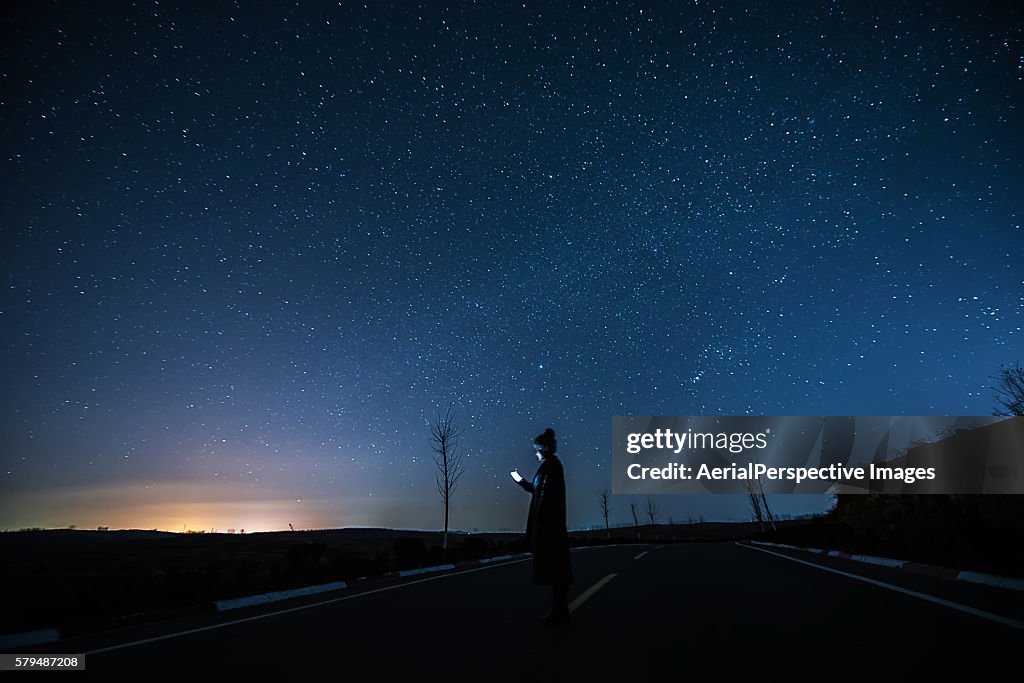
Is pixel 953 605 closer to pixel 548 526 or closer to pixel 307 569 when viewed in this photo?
pixel 548 526

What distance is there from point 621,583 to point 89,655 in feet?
24.0

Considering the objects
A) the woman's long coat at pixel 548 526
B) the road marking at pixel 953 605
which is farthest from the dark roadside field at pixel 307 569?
the woman's long coat at pixel 548 526

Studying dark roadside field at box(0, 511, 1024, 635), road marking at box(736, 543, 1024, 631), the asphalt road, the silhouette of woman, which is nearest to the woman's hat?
the silhouette of woman

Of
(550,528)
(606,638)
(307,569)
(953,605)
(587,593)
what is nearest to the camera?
(606,638)

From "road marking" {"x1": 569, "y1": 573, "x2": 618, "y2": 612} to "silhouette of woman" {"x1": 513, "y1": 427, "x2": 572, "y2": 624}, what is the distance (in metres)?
0.84

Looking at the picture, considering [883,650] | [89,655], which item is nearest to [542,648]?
[883,650]

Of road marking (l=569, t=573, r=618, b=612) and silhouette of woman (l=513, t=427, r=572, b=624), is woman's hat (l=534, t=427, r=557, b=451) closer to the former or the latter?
silhouette of woman (l=513, t=427, r=572, b=624)

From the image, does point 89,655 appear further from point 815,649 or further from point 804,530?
point 804,530

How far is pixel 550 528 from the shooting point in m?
6.84

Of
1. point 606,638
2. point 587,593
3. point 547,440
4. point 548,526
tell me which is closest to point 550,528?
point 548,526

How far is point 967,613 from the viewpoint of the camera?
6559 mm

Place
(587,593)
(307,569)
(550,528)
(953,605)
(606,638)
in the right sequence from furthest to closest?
1. (307,569)
2. (587,593)
3. (953,605)
4. (550,528)
5. (606,638)

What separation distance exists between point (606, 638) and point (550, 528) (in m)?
1.57

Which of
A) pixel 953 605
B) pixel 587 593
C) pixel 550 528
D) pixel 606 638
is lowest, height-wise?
pixel 587 593
